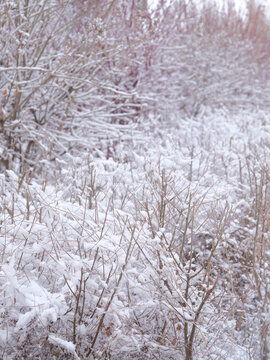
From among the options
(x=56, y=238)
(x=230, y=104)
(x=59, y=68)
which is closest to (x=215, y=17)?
(x=230, y=104)

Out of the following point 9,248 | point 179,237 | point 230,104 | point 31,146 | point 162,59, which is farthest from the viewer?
point 230,104

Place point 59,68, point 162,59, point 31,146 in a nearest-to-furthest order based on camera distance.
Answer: point 59,68 → point 31,146 → point 162,59

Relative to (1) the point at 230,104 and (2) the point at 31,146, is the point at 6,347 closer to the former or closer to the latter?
(2) the point at 31,146

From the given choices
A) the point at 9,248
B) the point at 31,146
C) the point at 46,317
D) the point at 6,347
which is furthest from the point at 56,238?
the point at 31,146

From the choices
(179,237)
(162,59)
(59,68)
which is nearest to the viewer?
(179,237)

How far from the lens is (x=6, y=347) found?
6.44ft

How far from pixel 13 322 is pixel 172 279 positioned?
34.3 inches

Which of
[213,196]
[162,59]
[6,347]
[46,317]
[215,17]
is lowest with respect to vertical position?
[6,347]

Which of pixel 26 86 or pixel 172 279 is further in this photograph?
pixel 26 86

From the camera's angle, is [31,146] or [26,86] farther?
[31,146]

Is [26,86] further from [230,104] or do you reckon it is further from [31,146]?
[230,104]

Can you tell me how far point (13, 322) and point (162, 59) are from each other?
24.0ft

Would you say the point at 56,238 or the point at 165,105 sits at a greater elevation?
the point at 165,105

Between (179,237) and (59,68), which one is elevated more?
(59,68)
